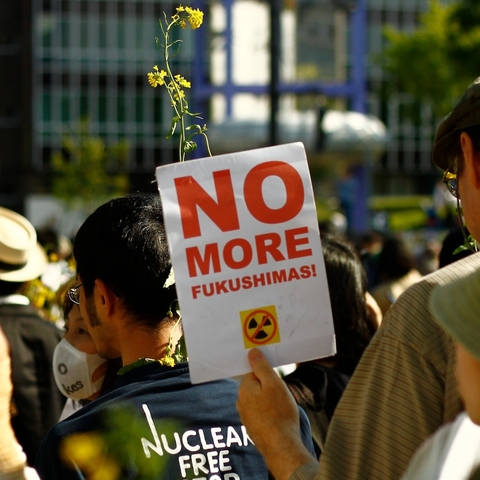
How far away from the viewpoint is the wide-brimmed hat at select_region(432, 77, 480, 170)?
1943 millimetres

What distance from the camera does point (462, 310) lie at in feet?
4.95

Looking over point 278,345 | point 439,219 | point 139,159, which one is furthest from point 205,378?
point 139,159

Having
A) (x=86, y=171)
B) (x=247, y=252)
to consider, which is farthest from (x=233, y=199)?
(x=86, y=171)

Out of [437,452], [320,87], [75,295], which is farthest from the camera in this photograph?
A: [320,87]

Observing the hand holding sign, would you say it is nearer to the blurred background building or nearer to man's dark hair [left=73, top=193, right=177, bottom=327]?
man's dark hair [left=73, top=193, right=177, bottom=327]

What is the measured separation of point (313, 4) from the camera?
2123 centimetres

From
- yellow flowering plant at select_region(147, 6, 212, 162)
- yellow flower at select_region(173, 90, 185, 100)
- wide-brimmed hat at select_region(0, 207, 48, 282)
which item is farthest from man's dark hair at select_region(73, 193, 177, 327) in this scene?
wide-brimmed hat at select_region(0, 207, 48, 282)

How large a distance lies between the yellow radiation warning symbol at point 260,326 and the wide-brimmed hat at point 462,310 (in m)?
0.52

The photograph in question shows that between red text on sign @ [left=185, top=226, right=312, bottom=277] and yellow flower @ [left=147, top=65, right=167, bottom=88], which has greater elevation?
yellow flower @ [left=147, top=65, right=167, bottom=88]

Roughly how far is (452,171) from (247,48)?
2093 cm

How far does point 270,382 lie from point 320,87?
65.5ft

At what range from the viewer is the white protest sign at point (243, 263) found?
2.00 metres

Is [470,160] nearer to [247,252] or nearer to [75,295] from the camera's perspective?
[247,252]

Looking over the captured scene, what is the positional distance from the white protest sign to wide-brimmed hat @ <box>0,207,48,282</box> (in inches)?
126
